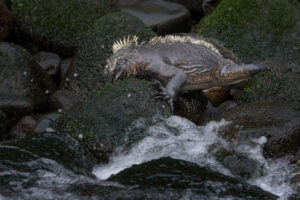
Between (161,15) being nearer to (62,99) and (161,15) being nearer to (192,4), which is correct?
(192,4)

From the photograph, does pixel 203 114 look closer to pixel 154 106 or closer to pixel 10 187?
pixel 154 106

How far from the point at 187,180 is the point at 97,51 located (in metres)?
3.83

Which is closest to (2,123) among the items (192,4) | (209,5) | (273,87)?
(273,87)

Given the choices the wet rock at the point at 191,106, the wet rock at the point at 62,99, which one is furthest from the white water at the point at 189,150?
the wet rock at the point at 62,99

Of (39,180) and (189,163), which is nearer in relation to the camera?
(39,180)

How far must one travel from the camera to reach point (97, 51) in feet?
24.0

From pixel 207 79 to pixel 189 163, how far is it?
5.48 feet

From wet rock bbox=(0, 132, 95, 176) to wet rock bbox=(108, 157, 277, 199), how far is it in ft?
2.30

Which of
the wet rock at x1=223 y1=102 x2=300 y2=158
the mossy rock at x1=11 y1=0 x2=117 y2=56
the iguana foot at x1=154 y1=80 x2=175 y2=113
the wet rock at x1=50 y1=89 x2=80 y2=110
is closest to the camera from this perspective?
the wet rock at x1=223 y1=102 x2=300 y2=158

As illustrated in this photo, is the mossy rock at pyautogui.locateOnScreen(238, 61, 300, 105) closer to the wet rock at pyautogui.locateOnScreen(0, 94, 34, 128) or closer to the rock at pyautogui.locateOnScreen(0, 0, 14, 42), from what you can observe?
the wet rock at pyautogui.locateOnScreen(0, 94, 34, 128)

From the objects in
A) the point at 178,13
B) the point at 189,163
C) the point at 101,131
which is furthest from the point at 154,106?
the point at 178,13

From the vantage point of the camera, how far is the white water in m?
4.46

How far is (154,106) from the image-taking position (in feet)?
17.4

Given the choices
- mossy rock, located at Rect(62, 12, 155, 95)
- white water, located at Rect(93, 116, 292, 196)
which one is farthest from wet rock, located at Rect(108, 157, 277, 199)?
mossy rock, located at Rect(62, 12, 155, 95)
